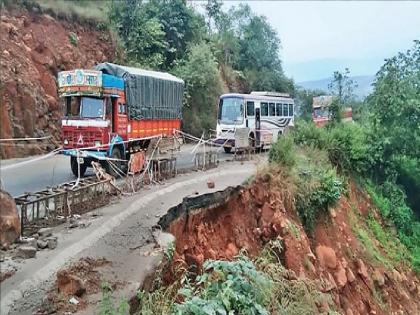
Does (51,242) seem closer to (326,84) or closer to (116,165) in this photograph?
(116,165)

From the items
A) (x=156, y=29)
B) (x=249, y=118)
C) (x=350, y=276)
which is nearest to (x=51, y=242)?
(x=350, y=276)

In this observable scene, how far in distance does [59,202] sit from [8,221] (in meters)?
2.61

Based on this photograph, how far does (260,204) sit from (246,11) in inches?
1063

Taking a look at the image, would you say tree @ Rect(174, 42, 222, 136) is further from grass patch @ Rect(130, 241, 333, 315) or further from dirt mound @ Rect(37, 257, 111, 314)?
grass patch @ Rect(130, 241, 333, 315)

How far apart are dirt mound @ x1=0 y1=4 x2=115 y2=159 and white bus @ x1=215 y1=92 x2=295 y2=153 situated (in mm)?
6262

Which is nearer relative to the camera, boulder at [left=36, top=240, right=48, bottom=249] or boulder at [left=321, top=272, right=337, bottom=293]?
boulder at [left=36, top=240, right=48, bottom=249]

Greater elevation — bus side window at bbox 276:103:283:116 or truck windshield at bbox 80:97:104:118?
bus side window at bbox 276:103:283:116

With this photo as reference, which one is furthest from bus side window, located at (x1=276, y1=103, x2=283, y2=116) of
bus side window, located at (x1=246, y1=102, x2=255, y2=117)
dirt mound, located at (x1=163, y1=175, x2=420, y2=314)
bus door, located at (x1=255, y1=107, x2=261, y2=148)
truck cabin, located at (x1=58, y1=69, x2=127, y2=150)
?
truck cabin, located at (x1=58, y1=69, x2=127, y2=150)

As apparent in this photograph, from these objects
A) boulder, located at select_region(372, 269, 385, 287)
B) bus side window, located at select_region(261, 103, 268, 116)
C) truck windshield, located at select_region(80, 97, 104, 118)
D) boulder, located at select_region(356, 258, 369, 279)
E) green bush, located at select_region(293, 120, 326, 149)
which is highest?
bus side window, located at select_region(261, 103, 268, 116)

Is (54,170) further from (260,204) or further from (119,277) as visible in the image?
(119,277)

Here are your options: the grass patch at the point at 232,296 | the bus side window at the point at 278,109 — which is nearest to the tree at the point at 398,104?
the bus side window at the point at 278,109

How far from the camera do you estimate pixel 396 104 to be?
17953 mm

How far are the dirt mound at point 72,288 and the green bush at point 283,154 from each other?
25.2 ft

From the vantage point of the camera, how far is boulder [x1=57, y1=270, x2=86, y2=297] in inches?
249
